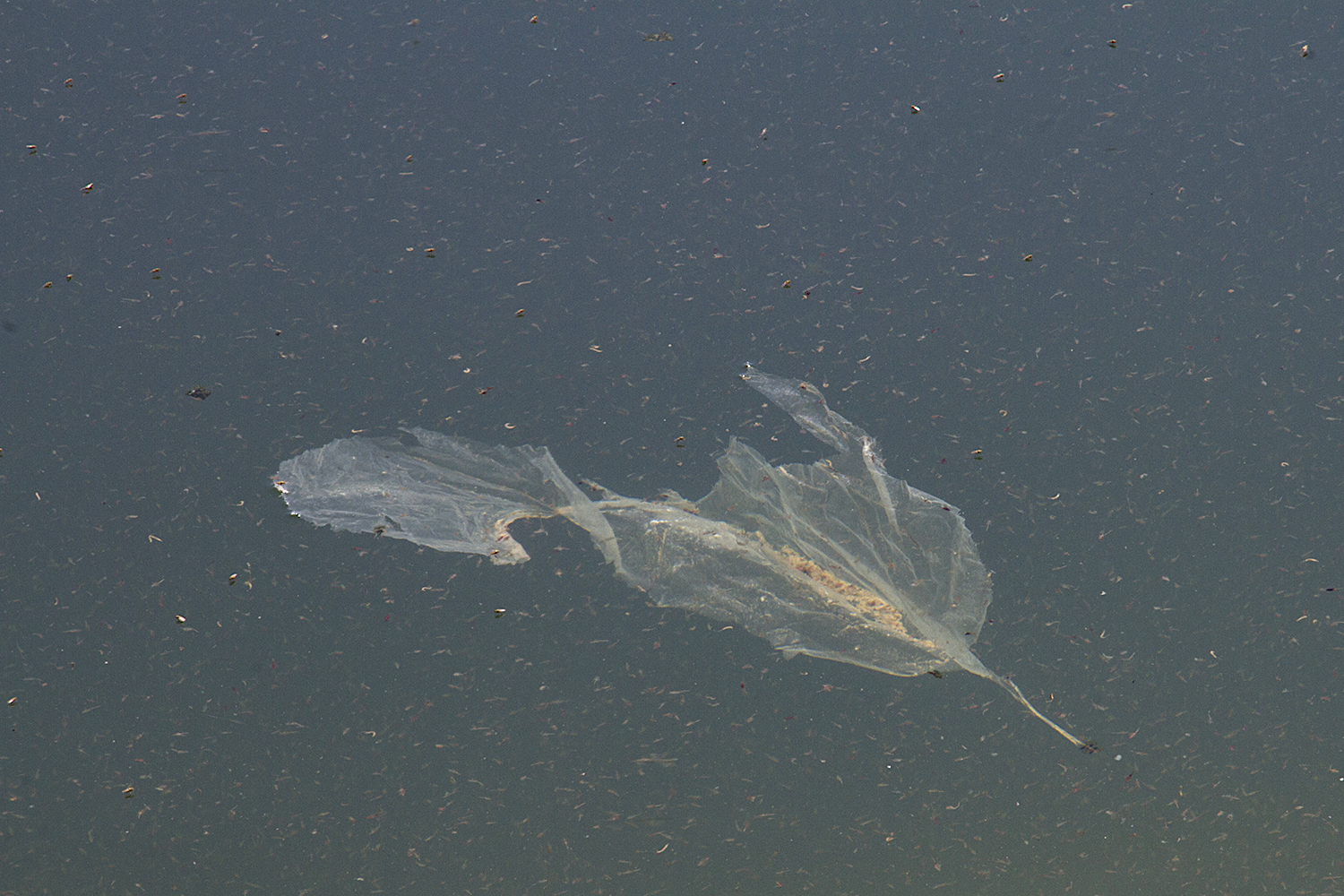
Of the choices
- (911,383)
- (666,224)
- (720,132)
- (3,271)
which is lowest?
(3,271)

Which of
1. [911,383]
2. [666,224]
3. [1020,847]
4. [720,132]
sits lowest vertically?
[1020,847]

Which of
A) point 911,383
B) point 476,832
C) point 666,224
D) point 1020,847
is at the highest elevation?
point 666,224

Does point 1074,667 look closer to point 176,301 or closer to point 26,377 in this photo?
point 176,301

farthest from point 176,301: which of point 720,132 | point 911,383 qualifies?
point 911,383

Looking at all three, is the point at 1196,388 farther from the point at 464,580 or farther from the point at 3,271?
the point at 3,271

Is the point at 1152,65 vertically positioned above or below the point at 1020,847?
above

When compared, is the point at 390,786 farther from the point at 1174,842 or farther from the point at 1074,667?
the point at 1174,842

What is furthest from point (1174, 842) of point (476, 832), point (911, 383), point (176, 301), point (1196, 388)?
point (176, 301)

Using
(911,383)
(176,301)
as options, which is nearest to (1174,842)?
(911,383)

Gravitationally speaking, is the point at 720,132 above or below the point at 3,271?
above
